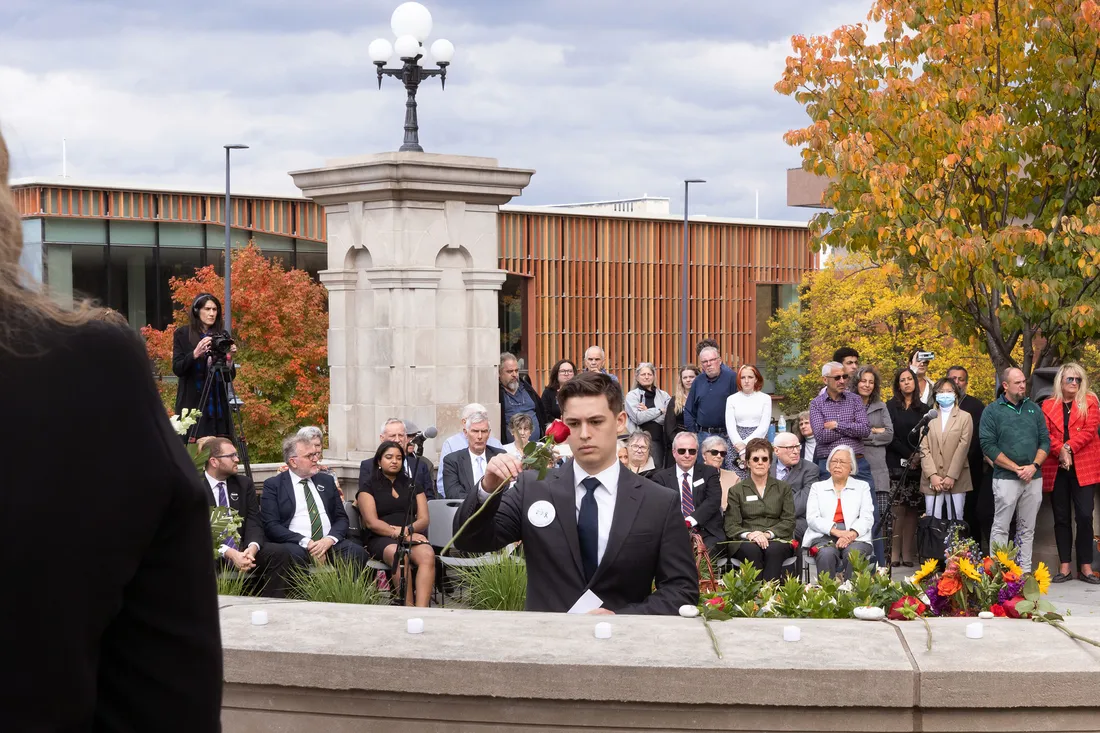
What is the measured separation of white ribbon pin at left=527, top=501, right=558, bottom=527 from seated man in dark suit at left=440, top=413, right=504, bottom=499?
6.38 metres

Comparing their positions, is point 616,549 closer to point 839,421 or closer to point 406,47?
point 839,421

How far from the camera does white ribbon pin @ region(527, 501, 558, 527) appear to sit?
4656 millimetres

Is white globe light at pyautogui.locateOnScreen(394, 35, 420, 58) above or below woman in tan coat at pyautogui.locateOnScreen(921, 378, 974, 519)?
above

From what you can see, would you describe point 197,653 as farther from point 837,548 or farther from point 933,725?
point 837,548

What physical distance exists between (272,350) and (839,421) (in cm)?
3052

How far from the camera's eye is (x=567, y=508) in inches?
185

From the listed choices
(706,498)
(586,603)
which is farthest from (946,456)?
(586,603)

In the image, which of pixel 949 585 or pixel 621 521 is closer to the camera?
pixel 949 585

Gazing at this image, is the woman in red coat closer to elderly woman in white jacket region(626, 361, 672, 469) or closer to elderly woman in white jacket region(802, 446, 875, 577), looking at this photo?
elderly woman in white jacket region(802, 446, 875, 577)

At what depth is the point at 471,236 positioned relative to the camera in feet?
40.3

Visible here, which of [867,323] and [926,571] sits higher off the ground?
[867,323]

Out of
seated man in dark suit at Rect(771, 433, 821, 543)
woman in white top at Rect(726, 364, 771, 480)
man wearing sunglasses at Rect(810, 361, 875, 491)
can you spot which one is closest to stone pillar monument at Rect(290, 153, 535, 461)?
woman in white top at Rect(726, 364, 771, 480)

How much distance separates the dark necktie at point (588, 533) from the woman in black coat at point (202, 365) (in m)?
5.88

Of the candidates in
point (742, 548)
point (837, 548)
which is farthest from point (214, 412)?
point (837, 548)
